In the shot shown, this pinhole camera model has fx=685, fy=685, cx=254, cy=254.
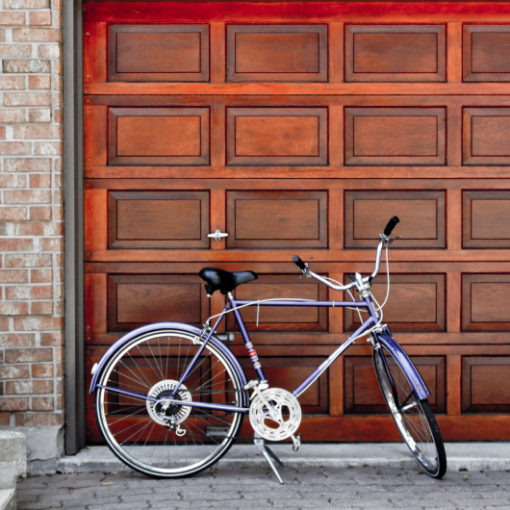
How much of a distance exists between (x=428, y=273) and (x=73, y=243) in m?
2.26

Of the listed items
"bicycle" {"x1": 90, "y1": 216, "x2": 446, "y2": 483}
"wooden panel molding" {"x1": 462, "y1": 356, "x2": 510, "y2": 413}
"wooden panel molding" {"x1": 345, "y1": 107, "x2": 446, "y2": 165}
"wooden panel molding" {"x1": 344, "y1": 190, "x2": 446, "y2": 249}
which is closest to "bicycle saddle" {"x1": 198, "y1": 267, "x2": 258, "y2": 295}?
"bicycle" {"x1": 90, "y1": 216, "x2": 446, "y2": 483}

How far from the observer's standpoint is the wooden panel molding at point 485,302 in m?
4.44

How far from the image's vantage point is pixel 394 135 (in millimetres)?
4418

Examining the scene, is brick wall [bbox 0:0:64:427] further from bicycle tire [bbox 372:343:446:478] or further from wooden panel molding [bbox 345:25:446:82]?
bicycle tire [bbox 372:343:446:478]

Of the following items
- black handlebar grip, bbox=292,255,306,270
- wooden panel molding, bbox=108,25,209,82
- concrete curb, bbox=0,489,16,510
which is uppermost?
wooden panel molding, bbox=108,25,209,82

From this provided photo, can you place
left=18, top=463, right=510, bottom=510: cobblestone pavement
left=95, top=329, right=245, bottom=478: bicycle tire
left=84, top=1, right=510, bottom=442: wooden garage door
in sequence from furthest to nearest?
1. left=84, top=1, right=510, bottom=442: wooden garage door
2. left=95, top=329, right=245, bottom=478: bicycle tire
3. left=18, top=463, right=510, bottom=510: cobblestone pavement

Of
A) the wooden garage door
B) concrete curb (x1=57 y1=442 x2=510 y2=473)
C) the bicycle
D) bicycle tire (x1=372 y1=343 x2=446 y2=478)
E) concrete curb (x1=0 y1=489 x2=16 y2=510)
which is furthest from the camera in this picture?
the wooden garage door

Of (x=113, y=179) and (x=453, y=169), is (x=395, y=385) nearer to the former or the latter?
(x=453, y=169)

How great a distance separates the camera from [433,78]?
4422 millimetres

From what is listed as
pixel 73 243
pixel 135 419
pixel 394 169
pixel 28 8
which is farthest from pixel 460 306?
pixel 28 8

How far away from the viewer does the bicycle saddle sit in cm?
395

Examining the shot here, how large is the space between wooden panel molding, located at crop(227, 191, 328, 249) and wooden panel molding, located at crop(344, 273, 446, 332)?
1.78ft

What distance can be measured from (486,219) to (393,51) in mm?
1241

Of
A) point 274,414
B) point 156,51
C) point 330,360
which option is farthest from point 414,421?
point 156,51
